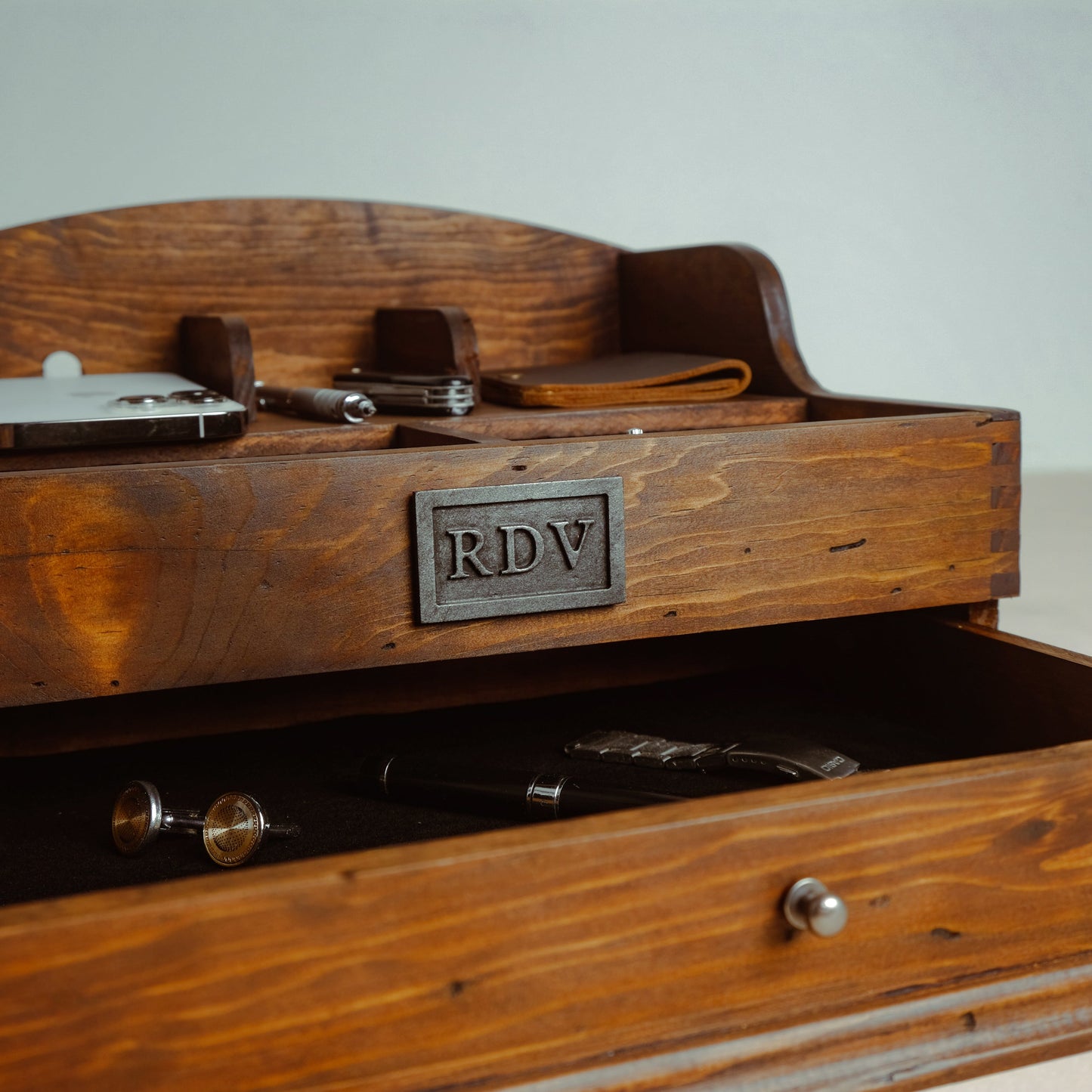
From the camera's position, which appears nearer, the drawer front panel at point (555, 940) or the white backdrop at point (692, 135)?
the drawer front panel at point (555, 940)

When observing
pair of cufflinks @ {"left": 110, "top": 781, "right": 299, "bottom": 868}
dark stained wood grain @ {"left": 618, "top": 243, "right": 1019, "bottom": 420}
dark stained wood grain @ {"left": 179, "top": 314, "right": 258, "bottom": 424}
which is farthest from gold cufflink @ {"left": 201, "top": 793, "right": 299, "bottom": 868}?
dark stained wood grain @ {"left": 618, "top": 243, "right": 1019, "bottom": 420}

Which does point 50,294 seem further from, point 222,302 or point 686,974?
point 686,974

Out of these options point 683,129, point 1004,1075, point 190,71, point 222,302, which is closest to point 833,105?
point 683,129

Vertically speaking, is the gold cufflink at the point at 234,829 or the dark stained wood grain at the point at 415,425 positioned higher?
the dark stained wood grain at the point at 415,425

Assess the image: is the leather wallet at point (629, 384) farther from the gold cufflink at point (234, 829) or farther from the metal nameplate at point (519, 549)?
the gold cufflink at point (234, 829)

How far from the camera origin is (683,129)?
1.91 meters

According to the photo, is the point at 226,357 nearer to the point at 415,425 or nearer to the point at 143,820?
the point at 415,425

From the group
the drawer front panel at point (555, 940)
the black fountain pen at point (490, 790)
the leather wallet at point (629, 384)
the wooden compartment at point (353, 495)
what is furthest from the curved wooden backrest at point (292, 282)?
the drawer front panel at point (555, 940)

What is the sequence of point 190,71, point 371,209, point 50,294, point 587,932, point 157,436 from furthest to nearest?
point 190,71, point 371,209, point 50,294, point 157,436, point 587,932

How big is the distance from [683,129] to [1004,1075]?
5.00ft

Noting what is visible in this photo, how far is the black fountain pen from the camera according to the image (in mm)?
792

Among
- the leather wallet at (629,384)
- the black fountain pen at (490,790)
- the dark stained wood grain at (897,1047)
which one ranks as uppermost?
the leather wallet at (629,384)

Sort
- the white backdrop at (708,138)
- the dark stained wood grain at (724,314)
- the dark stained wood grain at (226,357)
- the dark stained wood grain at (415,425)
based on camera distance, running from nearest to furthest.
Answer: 1. the dark stained wood grain at (415,425)
2. the dark stained wood grain at (226,357)
3. the dark stained wood grain at (724,314)
4. the white backdrop at (708,138)

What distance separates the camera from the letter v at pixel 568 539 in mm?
799
